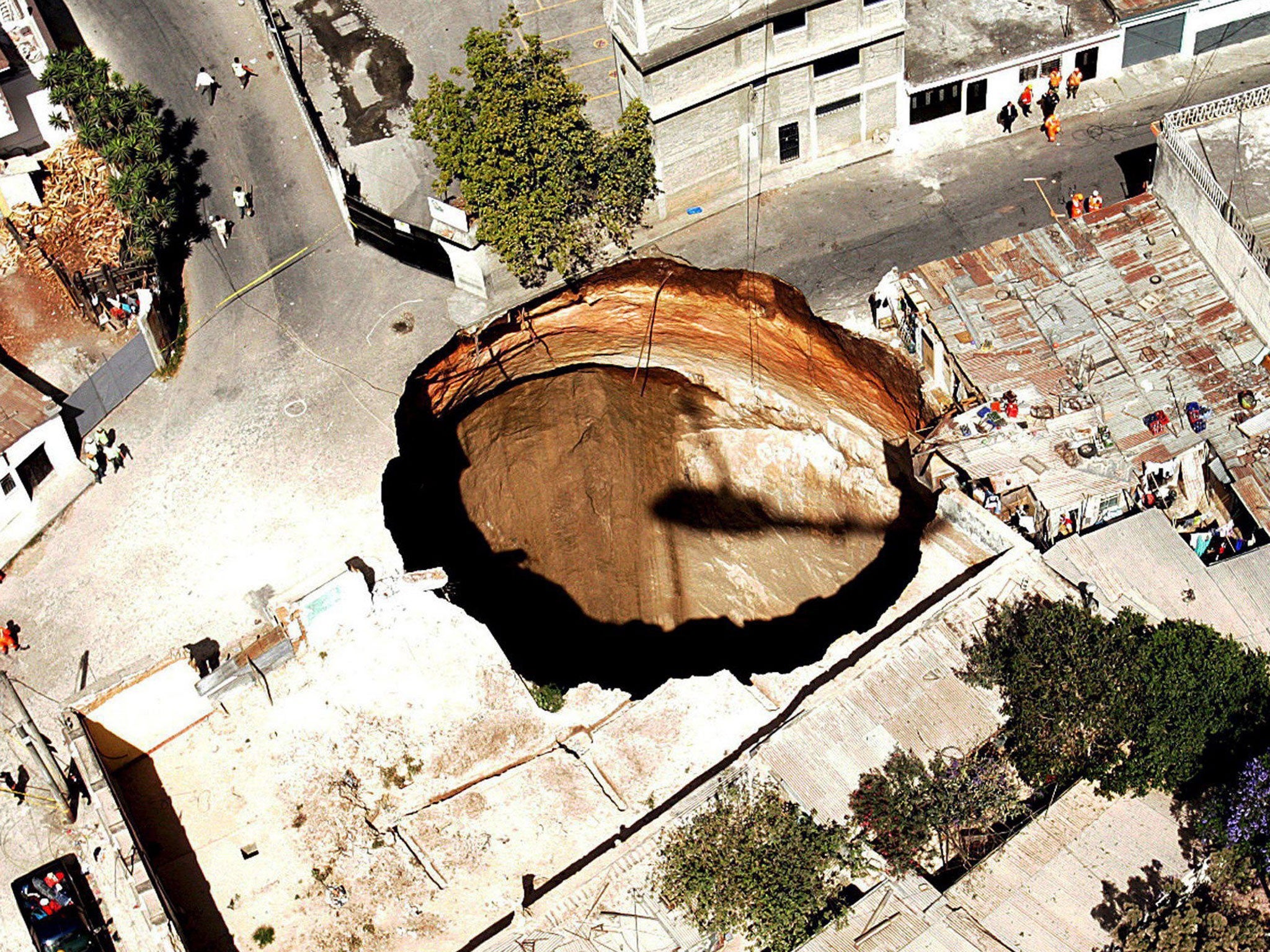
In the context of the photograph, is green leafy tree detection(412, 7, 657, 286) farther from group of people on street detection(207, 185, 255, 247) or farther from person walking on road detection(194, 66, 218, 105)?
person walking on road detection(194, 66, 218, 105)

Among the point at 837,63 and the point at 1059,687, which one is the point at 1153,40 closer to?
the point at 837,63

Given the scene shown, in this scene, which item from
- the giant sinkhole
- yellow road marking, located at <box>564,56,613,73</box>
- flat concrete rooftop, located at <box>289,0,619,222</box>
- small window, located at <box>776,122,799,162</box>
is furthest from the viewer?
yellow road marking, located at <box>564,56,613,73</box>

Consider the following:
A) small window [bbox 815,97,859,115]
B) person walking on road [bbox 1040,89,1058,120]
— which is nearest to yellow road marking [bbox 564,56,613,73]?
small window [bbox 815,97,859,115]

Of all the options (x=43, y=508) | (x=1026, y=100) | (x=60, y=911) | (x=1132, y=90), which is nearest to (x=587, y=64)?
(x=1026, y=100)

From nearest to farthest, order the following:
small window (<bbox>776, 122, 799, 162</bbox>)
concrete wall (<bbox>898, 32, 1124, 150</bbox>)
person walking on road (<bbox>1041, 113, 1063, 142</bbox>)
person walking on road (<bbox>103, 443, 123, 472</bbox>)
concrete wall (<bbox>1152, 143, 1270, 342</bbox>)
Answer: concrete wall (<bbox>1152, 143, 1270, 342</bbox>) → person walking on road (<bbox>103, 443, 123, 472</bbox>) → small window (<bbox>776, 122, 799, 162</bbox>) → person walking on road (<bbox>1041, 113, 1063, 142</bbox>) → concrete wall (<bbox>898, 32, 1124, 150</bbox>)

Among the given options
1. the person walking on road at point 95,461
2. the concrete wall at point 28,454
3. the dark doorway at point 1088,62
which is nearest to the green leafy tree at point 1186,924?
the dark doorway at point 1088,62

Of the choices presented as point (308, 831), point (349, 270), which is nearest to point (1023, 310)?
point (349, 270)
